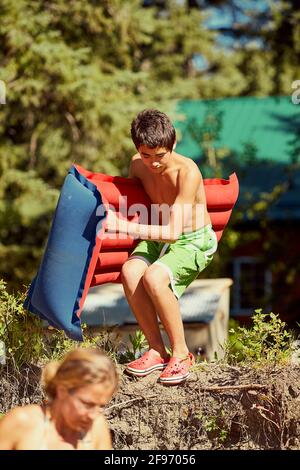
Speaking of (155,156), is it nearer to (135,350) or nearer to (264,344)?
(264,344)

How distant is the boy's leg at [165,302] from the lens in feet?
16.2

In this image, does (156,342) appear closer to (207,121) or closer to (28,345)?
(28,345)

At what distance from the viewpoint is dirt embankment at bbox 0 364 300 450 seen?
4816 mm

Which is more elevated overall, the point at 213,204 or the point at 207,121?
the point at 207,121

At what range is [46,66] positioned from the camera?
523 inches

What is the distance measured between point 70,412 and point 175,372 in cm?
144

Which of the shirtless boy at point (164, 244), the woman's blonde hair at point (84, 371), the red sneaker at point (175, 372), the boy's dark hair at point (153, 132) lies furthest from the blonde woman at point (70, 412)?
the boy's dark hair at point (153, 132)

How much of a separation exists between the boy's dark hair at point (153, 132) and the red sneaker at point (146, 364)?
1.22 metres

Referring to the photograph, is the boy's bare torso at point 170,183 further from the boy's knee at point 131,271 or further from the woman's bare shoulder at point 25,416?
the woman's bare shoulder at point 25,416

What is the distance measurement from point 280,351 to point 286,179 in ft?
41.0

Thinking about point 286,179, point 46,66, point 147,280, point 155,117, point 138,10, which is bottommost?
point 147,280

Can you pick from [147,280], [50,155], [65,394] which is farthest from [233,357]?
[50,155]

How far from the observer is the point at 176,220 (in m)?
5.00

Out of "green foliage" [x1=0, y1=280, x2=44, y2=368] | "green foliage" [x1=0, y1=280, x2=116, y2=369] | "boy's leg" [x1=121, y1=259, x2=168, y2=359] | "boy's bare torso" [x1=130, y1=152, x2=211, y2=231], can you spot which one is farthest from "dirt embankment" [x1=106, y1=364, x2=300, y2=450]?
"boy's bare torso" [x1=130, y1=152, x2=211, y2=231]
